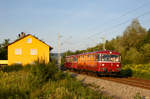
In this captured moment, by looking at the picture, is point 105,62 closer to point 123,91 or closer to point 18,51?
point 123,91

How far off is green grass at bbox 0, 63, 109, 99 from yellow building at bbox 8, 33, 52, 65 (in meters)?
19.5

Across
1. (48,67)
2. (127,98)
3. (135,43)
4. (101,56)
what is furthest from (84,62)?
(135,43)

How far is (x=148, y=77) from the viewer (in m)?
18.8

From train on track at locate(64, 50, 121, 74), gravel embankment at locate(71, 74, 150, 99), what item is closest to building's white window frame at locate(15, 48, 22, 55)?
train on track at locate(64, 50, 121, 74)

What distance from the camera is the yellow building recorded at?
33.7 m

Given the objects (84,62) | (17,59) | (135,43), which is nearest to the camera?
(84,62)

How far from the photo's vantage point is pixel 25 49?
34312mm

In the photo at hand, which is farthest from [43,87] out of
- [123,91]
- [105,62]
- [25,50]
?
[25,50]

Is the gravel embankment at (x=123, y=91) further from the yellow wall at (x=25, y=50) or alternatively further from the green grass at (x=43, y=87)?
the yellow wall at (x=25, y=50)

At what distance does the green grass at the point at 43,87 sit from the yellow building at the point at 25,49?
1950 cm

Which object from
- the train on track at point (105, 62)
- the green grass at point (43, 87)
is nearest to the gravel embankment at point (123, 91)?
the green grass at point (43, 87)

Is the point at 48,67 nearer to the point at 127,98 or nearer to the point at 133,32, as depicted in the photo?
the point at 127,98

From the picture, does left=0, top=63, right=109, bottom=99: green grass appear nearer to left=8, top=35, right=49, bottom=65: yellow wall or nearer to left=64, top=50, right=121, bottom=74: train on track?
left=64, top=50, right=121, bottom=74: train on track

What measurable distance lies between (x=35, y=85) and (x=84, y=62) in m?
12.7
